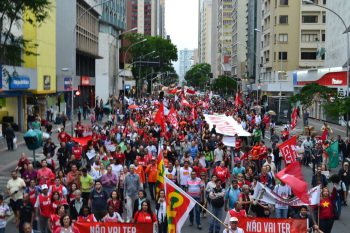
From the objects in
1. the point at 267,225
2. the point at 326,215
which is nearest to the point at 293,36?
the point at 326,215

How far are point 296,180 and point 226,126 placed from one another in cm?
1390

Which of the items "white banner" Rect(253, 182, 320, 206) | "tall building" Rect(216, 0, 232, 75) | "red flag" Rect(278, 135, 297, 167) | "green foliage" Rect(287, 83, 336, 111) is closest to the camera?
"white banner" Rect(253, 182, 320, 206)

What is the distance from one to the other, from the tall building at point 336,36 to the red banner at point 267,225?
40.1 metres

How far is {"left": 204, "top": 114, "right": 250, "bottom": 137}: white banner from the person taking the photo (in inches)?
878

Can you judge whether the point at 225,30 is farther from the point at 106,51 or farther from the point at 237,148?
the point at 237,148

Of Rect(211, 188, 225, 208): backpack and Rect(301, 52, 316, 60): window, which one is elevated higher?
Rect(301, 52, 316, 60): window

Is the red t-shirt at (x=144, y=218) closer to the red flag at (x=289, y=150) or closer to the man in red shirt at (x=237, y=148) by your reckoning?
the red flag at (x=289, y=150)

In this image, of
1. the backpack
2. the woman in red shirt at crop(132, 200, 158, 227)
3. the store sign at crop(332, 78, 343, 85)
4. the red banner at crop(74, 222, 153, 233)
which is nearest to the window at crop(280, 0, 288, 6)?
the store sign at crop(332, 78, 343, 85)

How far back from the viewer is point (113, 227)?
30.3ft

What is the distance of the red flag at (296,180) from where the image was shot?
9.99 meters

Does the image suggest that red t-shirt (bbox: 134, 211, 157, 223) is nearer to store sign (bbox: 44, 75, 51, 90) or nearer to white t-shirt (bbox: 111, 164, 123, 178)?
white t-shirt (bbox: 111, 164, 123, 178)

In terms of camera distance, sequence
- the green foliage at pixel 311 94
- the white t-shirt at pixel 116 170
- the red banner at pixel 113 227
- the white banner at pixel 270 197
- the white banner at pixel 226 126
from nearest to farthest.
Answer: the red banner at pixel 113 227
the white banner at pixel 270 197
the white t-shirt at pixel 116 170
the white banner at pixel 226 126
the green foliage at pixel 311 94

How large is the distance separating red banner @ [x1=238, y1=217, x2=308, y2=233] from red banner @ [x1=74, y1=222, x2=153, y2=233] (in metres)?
1.83

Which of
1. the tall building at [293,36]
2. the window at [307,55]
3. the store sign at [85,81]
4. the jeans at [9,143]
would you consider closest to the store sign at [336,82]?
the tall building at [293,36]
